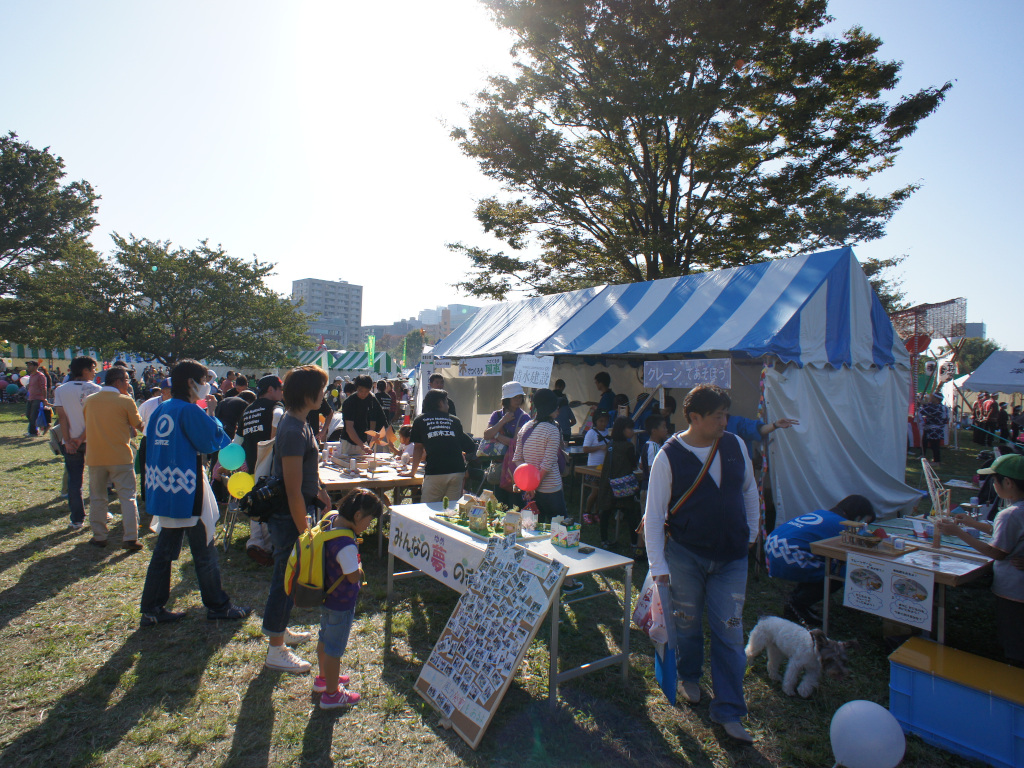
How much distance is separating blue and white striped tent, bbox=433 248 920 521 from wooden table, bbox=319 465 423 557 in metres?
3.43

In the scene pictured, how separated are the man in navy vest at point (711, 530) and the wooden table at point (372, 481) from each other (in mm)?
3076

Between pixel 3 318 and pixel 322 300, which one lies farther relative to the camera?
pixel 322 300

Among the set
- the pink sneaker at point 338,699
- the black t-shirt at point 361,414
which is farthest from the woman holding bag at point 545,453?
the black t-shirt at point 361,414

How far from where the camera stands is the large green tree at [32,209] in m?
23.4

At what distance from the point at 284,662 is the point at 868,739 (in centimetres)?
295

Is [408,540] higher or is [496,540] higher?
[496,540]

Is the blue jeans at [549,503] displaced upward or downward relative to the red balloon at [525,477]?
downward

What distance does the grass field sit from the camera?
8.47ft

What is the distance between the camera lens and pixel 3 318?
22.5 m

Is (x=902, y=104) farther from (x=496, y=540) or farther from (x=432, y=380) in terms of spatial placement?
(x=496, y=540)

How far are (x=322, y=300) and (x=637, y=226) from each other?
14196 centimetres

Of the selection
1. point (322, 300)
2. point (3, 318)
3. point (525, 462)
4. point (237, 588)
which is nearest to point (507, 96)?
point (525, 462)

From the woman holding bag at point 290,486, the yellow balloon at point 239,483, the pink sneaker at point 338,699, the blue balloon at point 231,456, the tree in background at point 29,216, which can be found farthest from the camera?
the tree in background at point 29,216

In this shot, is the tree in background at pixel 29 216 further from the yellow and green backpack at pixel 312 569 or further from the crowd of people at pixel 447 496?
the yellow and green backpack at pixel 312 569
